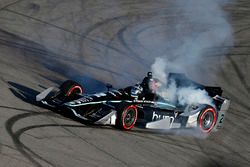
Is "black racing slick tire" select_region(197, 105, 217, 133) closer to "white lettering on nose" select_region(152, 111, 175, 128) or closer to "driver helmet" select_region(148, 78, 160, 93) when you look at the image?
"white lettering on nose" select_region(152, 111, 175, 128)

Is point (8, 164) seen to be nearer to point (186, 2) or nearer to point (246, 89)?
point (246, 89)

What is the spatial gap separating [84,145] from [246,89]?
1038cm

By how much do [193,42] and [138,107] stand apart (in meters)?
12.2

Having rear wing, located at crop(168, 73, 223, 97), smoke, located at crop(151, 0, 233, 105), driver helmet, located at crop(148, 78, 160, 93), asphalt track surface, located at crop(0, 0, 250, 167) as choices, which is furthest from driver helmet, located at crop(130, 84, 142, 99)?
rear wing, located at crop(168, 73, 223, 97)

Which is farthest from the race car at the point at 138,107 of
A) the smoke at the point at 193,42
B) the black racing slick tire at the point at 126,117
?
the smoke at the point at 193,42

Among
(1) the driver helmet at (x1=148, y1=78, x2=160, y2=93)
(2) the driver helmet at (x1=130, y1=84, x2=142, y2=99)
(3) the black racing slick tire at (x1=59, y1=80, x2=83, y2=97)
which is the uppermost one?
(1) the driver helmet at (x1=148, y1=78, x2=160, y2=93)

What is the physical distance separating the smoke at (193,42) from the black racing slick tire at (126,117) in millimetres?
1708

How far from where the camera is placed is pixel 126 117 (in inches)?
615

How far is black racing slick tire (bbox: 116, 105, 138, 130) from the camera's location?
15289 mm

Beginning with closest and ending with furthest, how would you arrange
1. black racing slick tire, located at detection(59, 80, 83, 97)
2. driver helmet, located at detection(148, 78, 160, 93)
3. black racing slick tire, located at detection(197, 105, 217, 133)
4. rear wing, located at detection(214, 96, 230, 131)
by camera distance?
black racing slick tire, located at detection(59, 80, 83, 97) < driver helmet, located at detection(148, 78, 160, 93) < black racing slick tire, located at detection(197, 105, 217, 133) < rear wing, located at detection(214, 96, 230, 131)

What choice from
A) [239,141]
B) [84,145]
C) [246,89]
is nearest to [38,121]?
[84,145]

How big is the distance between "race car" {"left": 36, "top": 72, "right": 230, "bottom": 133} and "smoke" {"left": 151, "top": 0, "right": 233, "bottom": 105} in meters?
0.32

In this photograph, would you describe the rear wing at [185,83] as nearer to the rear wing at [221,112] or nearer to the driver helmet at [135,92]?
the rear wing at [221,112]

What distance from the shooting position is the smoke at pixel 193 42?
17.8 metres
